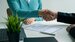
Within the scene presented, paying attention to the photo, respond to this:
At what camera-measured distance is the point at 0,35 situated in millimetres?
1250

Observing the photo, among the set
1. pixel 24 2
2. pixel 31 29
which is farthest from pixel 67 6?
pixel 31 29

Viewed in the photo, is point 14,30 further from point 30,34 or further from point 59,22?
point 59,22

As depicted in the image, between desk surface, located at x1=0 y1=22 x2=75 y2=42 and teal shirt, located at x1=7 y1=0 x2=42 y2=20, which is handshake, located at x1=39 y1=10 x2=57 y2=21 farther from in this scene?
desk surface, located at x1=0 y1=22 x2=75 y2=42

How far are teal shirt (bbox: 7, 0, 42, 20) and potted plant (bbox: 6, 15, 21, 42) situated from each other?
2.29 feet

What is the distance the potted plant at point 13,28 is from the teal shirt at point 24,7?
2.29 ft

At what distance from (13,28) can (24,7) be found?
4.02ft

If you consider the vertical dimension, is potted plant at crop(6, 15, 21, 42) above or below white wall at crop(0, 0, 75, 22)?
above

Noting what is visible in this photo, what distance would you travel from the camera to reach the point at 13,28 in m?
1.06

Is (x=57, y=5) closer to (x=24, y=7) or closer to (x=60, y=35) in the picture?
(x=24, y=7)

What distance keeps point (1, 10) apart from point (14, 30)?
7.27 feet

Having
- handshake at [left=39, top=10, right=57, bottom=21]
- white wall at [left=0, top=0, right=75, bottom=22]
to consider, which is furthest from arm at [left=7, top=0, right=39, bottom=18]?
white wall at [left=0, top=0, right=75, bottom=22]

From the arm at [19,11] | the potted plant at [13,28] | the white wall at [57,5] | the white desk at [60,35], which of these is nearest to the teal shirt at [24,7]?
the arm at [19,11]

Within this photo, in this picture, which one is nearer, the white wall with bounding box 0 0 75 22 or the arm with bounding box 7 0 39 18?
the arm with bounding box 7 0 39 18

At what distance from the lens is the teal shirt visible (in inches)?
72.9
